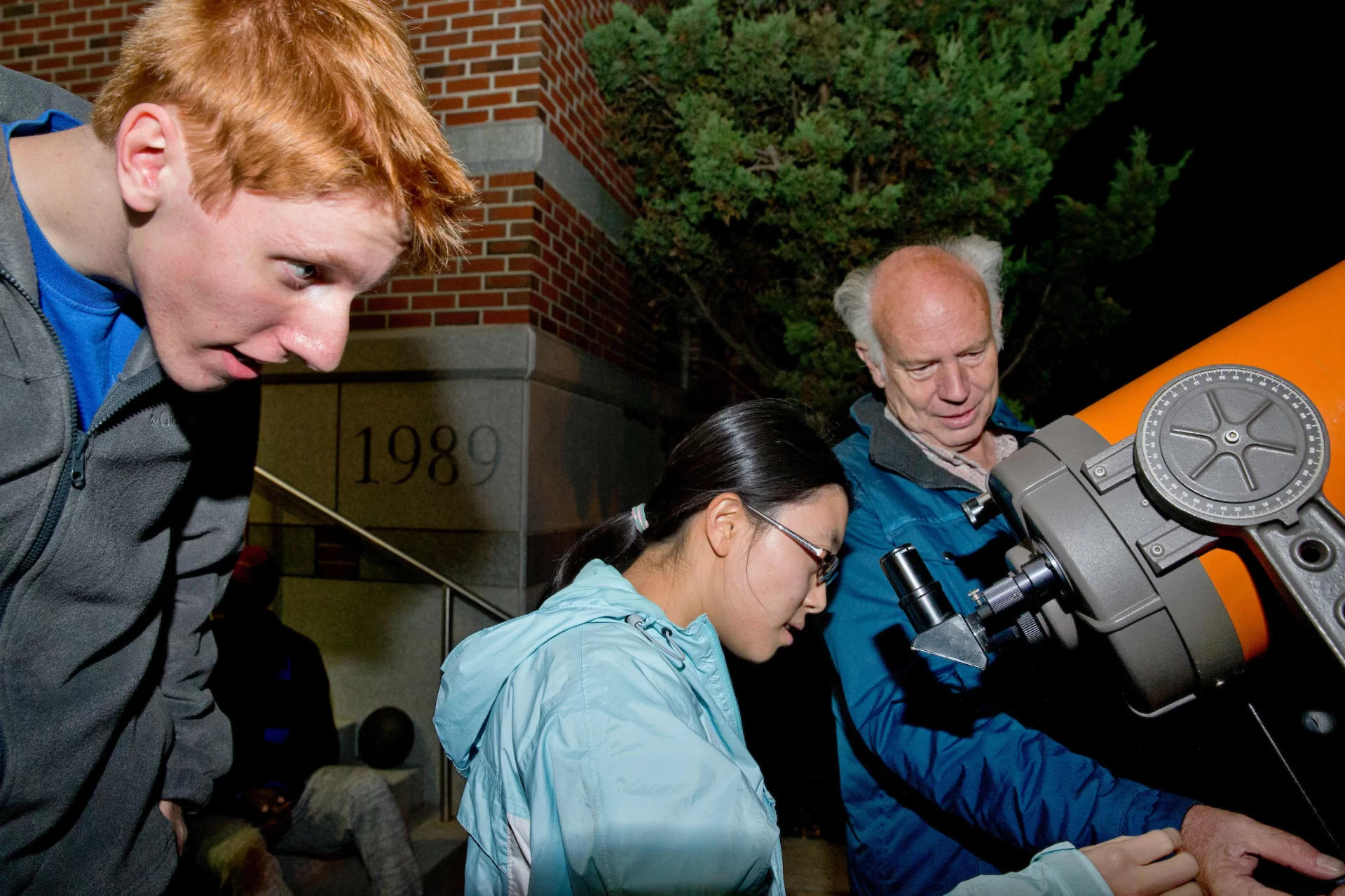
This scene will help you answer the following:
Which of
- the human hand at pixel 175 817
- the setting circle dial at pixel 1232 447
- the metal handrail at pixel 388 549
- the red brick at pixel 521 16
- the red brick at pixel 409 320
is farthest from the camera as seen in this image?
the red brick at pixel 409 320

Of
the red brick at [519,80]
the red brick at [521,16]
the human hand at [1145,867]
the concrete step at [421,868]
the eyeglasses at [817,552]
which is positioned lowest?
the concrete step at [421,868]

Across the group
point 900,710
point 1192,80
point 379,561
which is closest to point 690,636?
point 900,710

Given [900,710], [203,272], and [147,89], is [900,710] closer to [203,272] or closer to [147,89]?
[203,272]

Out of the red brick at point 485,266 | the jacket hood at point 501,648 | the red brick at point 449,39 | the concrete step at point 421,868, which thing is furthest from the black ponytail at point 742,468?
the red brick at point 449,39

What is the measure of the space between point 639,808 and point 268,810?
272cm

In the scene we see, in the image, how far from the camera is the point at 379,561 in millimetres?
3914

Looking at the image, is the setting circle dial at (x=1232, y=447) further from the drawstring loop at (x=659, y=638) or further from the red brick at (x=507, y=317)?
the red brick at (x=507, y=317)

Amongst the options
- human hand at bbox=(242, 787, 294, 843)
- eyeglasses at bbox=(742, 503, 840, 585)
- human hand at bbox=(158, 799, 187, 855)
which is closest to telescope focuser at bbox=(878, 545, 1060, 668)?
eyeglasses at bbox=(742, 503, 840, 585)

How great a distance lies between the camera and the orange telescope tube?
924mm

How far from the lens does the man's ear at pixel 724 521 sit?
5.52 ft

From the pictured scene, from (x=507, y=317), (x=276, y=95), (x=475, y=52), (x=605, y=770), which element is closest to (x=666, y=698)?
(x=605, y=770)

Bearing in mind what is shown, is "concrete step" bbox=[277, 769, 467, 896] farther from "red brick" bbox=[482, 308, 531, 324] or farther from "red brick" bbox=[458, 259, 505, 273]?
"red brick" bbox=[458, 259, 505, 273]

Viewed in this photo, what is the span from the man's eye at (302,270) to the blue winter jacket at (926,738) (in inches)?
52.9

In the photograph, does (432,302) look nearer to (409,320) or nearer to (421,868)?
(409,320)
